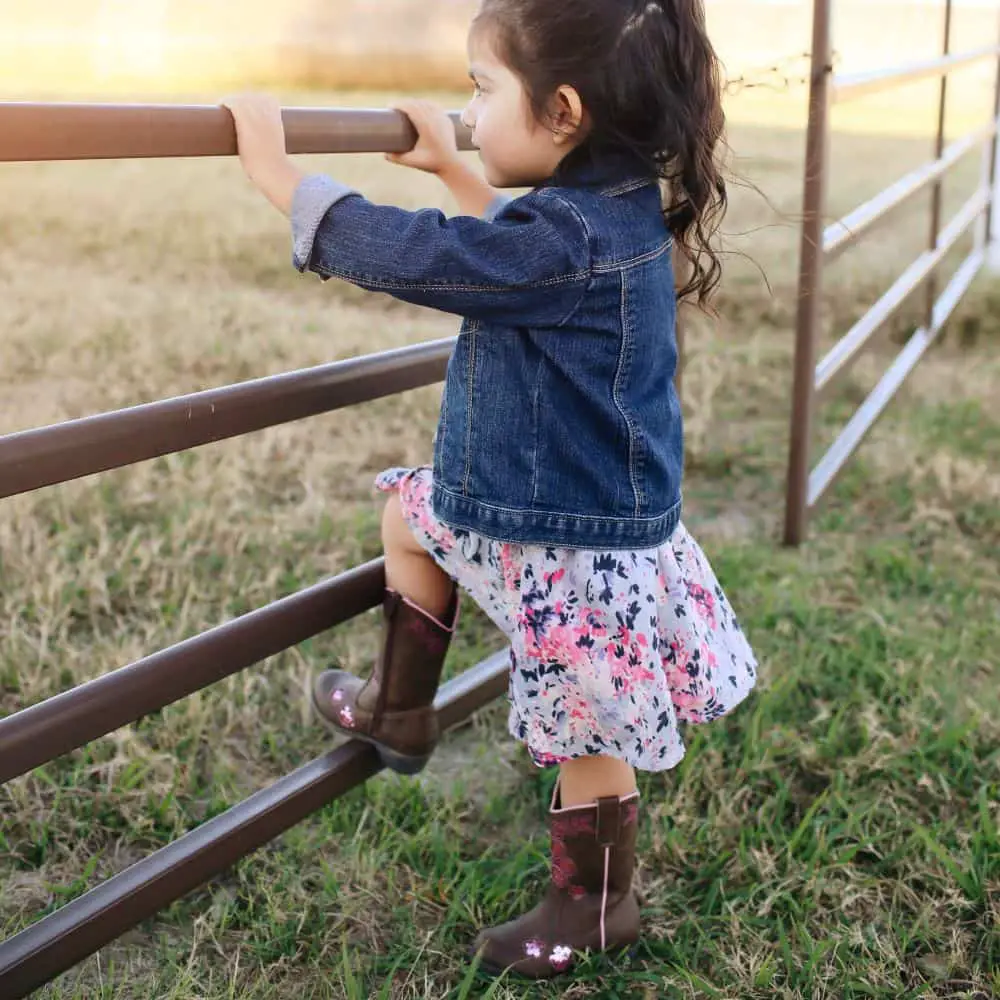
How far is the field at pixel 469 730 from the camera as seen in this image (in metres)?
1.59

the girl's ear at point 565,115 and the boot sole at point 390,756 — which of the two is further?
the boot sole at point 390,756

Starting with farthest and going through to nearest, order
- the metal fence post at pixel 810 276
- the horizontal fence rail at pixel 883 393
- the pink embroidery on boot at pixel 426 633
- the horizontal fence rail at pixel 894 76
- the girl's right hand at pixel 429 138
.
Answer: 1. the horizontal fence rail at pixel 883 393
2. the horizontal fence rail at pixel 894 76
3. the metal fence post at pixel 810 276
4. the pink embroidery on boot at pixel 426 633
5. the girl's right hand at pixel 429 138

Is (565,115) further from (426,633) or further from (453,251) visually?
(426,633)

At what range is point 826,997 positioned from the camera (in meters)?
1.52

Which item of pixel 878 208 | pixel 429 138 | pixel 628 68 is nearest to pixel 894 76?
pixel 878 208

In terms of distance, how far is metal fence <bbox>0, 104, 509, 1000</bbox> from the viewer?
4.03 feet

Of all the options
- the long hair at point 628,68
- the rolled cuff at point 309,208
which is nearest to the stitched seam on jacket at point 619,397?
the long hair at point 628,68

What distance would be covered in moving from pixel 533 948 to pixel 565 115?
97 cm

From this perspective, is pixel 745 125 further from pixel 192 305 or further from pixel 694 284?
pixel 694 284

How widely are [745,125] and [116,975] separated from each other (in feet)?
33.0

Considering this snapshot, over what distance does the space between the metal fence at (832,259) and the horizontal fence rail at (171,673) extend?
3.59ft

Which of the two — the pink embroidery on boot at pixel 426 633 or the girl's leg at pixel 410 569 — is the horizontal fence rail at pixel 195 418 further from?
the pink embroidery on boot at pixel 426 633

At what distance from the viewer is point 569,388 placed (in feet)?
4.50

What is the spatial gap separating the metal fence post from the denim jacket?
0.98 meters
